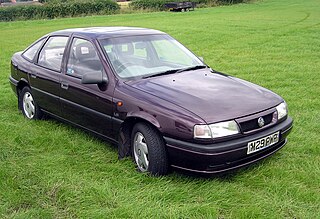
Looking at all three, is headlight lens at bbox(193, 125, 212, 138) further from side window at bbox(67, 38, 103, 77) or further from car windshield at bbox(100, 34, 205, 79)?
side window at bbox(67, 38, 103, 77)

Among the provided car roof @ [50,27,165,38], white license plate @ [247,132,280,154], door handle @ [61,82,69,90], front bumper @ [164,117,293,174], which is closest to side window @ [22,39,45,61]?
car roof @ [50,27,165,38]

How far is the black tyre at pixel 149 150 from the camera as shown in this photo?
12.0 ft

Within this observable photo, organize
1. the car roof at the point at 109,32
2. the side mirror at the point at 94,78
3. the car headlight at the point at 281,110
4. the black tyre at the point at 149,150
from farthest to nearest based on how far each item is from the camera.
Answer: the car roof at the point at 109,32 < the side mirror at the point at 94,78 < the car headlight at the point at 281,110 < the black tyre at the point at 149,150

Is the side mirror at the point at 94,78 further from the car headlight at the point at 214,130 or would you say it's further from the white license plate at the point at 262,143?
the white license plate at the point at 262,143

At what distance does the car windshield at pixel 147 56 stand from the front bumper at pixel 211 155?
45.5 inches

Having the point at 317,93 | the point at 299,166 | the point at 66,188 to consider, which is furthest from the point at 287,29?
the point at 66,188

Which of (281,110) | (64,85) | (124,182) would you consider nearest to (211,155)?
(124,182)

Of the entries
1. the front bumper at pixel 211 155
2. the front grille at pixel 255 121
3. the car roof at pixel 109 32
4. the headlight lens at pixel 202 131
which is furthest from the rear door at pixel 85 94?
the front grille at pixel 255 121

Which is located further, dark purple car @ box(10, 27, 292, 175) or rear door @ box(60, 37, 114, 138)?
rear door @ box(60, 37, 114, 138)

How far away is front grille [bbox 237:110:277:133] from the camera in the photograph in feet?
11.6

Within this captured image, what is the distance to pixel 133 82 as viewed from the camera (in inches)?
164

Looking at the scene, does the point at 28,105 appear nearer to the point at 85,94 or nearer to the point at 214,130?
the point at 85,94

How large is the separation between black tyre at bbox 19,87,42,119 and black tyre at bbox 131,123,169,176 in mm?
2308

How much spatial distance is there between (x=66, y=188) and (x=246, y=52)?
913 centimetres
